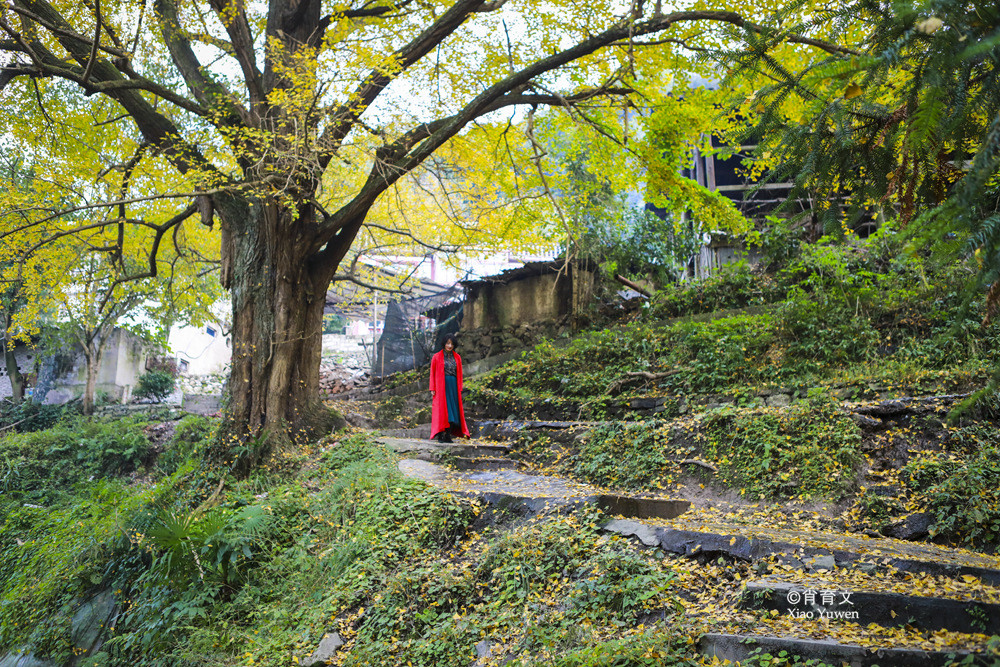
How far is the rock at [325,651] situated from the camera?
4801 millimetres

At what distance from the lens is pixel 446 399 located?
959cm

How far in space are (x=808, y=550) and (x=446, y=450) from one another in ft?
17.1

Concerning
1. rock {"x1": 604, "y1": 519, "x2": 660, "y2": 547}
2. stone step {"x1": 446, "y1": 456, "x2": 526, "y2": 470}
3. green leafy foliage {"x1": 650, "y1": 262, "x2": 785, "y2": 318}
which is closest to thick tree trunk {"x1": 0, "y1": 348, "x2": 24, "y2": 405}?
stone step {"x1": 446, "y1": 456, "x2": 526, "y2": 470}

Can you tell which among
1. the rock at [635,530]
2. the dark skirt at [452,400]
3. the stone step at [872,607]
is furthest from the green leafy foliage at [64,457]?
the stone step at [872,607]

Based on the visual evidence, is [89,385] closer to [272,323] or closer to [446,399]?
[272,323]

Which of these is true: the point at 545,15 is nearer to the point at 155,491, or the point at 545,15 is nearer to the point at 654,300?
the point at 654,300

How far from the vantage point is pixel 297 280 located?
30.8 ft

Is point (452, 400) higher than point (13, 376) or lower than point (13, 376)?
lower

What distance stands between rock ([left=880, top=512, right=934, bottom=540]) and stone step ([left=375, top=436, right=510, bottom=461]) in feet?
15.5

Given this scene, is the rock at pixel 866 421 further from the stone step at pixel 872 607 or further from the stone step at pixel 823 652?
the stone step at pixel 823 652

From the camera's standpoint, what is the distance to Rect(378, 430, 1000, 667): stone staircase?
310cm

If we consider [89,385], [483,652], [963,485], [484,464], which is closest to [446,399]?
[484,464]

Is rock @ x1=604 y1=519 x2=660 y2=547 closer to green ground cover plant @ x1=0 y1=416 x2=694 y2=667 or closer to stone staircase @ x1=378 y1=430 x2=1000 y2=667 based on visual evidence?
stone staircase @ x1=378 y1=430 x2=1000 y2=667

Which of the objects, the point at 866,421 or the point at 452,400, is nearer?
the point at 866,421
